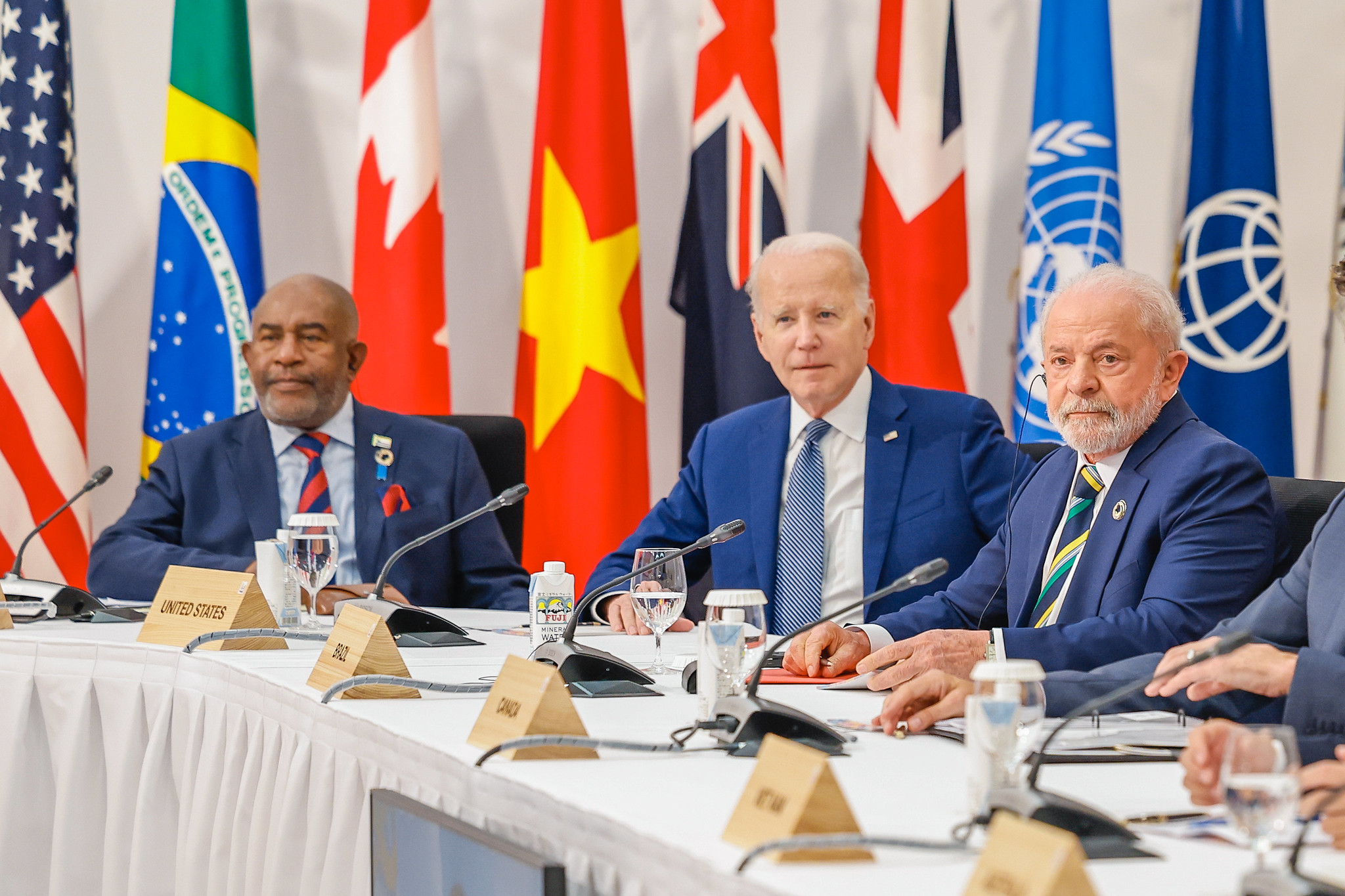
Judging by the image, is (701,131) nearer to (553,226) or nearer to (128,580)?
(553,226)

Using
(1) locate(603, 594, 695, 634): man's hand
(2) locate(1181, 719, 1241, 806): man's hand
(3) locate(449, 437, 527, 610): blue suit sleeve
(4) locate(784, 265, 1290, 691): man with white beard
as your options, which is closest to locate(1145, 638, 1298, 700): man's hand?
(2) locate(1181, 719, 1241, 806): man's hand

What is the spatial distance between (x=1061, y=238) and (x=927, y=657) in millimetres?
2676

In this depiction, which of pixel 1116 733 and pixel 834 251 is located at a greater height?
pixel 834 251

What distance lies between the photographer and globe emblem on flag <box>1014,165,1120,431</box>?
424 cm

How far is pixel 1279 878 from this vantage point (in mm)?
899

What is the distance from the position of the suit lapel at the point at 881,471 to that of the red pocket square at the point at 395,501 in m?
1.19

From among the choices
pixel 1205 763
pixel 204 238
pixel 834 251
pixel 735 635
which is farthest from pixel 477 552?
pixel 1205 763

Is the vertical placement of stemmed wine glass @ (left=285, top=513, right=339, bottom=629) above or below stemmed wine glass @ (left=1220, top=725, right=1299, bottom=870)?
above

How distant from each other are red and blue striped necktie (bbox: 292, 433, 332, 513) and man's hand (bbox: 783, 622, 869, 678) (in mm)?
1783

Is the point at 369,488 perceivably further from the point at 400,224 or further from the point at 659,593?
the point at 659,593

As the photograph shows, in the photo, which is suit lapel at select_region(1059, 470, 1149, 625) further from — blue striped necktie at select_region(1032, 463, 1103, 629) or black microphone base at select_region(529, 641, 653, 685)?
black microphone base at select_region(529, 641, 653, 685)

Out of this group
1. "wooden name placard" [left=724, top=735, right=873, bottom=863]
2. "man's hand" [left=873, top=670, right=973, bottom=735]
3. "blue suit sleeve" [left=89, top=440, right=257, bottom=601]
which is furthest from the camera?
"blue suit sleeve" [left=89, top=440, right=257, bottom=601]

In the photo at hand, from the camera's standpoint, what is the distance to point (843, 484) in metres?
3.28

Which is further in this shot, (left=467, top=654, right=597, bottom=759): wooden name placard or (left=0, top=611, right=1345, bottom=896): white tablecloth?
(left=467, top=654, right=597, bottom=759): wooden name placard
